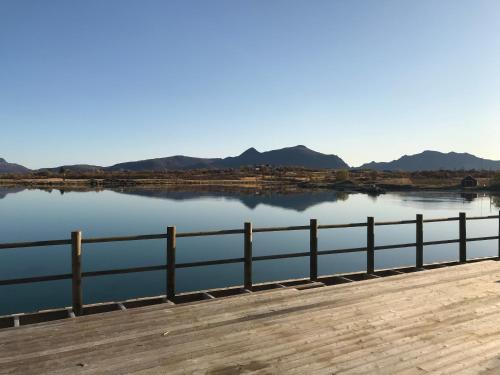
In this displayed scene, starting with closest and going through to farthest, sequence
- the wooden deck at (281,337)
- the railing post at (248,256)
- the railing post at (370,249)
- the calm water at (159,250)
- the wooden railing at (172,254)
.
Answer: the wooden deck at (281,337) < the wooden railing at (172,254) < the railing post at (248,256) < the railing post at (370,249) < the calm water at (159,250)

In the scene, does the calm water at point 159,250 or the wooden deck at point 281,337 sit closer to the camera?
the wooden deck at point 281,337

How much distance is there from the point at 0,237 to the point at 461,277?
3822 cm

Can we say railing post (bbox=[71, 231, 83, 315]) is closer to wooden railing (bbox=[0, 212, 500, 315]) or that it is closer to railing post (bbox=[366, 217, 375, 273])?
wooden railing (bbox=[0, 212, 500, 315])

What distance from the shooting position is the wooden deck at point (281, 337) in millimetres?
5332

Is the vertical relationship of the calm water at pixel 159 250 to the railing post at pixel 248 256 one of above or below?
below

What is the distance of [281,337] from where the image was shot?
6.27m

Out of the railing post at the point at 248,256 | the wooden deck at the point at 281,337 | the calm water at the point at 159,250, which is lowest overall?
the calm water at the point at 159,250

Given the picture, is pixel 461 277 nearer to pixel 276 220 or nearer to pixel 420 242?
pixel 420 242

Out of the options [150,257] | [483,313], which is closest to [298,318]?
[483,313]

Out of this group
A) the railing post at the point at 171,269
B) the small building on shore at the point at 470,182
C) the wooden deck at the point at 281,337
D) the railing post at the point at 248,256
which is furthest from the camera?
the small building on shore at the point at 470,182

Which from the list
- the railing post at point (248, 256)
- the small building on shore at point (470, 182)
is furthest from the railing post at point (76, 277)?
the small building on shore at point (470, 182)

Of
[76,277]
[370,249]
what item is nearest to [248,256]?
[76,277]

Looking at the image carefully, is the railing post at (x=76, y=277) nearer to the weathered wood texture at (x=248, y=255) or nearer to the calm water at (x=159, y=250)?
the weathered wood texture at (x=248, y=255)

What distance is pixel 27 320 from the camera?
7914mm
